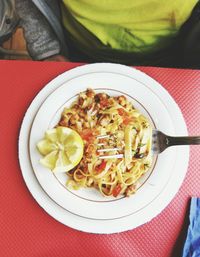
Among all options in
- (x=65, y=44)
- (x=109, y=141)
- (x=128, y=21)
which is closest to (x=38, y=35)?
(x=65, y=44)

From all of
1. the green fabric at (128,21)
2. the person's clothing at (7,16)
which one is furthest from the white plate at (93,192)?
the person's clothing at (7,16)

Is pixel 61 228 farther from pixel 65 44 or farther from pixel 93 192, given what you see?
pixel 65 44

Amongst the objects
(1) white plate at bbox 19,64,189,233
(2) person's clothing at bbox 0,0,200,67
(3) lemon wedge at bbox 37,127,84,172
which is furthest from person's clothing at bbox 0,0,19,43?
(3) lemon wedge at bbox 37,127,84,172

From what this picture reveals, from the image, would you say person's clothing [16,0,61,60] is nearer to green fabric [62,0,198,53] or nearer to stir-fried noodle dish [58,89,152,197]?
green fabric [62,0,198,53]

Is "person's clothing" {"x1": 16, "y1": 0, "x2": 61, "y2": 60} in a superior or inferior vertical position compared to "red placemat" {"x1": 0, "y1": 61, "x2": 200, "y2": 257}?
superior

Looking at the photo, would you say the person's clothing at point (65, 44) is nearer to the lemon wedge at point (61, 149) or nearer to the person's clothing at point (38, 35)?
the person's clothing at point (38, 35)

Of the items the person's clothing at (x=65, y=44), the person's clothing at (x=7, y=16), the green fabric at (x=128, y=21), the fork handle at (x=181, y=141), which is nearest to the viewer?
the fork handle at (x=181, y=141)
